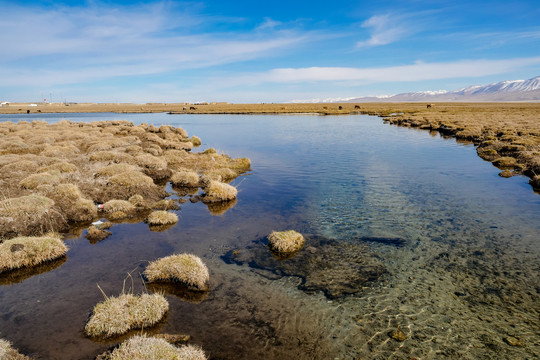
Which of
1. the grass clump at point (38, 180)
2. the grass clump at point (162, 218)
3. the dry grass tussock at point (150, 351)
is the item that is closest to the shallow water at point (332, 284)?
the grass clump at point (162, 218)

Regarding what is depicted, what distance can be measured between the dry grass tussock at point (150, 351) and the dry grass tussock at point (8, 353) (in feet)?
7.42

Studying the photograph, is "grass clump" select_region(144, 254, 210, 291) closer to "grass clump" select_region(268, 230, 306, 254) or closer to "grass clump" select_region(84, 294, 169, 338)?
"grass clump" select_region(84, 294, 169, 338)

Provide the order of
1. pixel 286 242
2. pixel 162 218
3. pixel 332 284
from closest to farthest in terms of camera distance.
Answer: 1. pixel 332 284
2. pixel 286 242
3. pixel 162 218

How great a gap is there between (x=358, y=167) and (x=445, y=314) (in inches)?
958

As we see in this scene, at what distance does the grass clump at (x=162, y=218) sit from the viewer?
62.0ft

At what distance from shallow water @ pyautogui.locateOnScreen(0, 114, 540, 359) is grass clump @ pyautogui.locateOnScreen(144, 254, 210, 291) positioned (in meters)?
0.63

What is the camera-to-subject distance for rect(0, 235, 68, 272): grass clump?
528 inches

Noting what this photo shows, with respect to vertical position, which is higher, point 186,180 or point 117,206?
point 186,180

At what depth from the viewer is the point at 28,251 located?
1398 centimetres

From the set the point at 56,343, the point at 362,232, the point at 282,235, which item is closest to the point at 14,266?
the point at 56,343

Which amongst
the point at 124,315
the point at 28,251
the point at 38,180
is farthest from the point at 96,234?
the point at 38,180

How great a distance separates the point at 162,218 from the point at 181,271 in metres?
7.12

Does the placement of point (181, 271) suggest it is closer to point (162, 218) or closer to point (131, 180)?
point (162, 218)

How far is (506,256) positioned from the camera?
1427 centimetres
